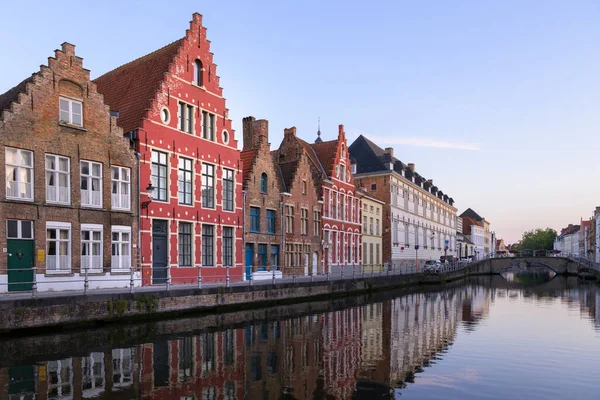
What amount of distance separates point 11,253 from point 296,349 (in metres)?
12.4

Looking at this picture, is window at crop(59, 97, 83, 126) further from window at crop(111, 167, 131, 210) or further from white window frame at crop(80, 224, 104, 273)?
white window frame at crop(80, 224, 104, 273)

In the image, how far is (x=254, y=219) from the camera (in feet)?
113

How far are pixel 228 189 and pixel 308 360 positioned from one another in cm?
1933

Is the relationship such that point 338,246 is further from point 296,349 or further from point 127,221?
point 296,349

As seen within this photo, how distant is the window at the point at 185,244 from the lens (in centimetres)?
2780

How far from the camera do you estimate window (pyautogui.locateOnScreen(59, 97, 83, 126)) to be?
22.3m

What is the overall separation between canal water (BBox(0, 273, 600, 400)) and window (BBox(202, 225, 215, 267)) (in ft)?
24.9

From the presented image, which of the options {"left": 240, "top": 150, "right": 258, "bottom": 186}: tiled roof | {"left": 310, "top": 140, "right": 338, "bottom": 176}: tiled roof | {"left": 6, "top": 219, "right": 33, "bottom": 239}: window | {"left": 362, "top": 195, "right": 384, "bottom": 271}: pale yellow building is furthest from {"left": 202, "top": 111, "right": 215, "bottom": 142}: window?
{"left": 362, "top": 195, "right": 384, "bottom": 271}: pale yellow building

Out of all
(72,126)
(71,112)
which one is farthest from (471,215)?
(72,126)

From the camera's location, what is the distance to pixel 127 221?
24562 mm

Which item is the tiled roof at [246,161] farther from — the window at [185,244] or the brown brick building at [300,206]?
the window at [185,244]

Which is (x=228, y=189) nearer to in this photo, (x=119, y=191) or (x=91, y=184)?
(x=119, y=191)

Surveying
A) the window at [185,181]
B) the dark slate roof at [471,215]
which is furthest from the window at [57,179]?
the dark slate roof at [471,215]

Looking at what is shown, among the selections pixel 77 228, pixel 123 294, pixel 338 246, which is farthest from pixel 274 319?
pixel 338 246
